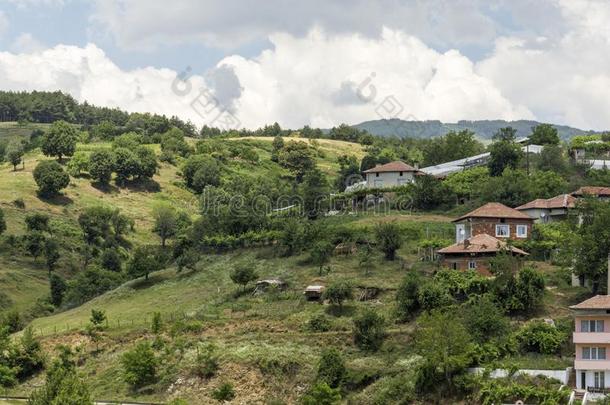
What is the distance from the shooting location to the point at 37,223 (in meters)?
106

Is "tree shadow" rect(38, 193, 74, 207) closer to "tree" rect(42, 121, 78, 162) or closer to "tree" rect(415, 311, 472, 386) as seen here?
"tree" rect(42, 121, 78, 162)

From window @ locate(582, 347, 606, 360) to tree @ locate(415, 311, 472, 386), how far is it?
6514 millimetres

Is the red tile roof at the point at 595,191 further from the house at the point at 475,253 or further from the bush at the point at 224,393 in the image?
the bush at the point at 224,393

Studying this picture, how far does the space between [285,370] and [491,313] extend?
44.3 feet

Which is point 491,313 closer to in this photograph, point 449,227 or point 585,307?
point 585,307

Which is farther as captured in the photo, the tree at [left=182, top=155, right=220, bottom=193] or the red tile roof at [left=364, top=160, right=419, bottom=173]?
the tree at [left=182, top=155, right=220, bottom=193]

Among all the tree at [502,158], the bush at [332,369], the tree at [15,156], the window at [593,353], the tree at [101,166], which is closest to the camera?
the window at [593,353]

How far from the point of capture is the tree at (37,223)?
10588 centimetres

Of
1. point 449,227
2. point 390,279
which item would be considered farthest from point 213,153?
point 390,279

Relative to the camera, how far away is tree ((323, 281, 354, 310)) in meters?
68.6

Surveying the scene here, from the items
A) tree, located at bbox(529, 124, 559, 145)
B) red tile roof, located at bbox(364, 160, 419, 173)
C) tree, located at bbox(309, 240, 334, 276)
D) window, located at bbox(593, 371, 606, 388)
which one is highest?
tree, located at bbox(529, 124, 559, 145)

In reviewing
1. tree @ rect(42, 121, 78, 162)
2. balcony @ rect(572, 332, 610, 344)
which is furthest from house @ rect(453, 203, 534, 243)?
tree @ rect(42, 121, 78, 162)

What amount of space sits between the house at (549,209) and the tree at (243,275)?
24.4 m

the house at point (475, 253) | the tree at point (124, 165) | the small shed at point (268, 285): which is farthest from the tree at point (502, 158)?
the tree at point (124, 165)
